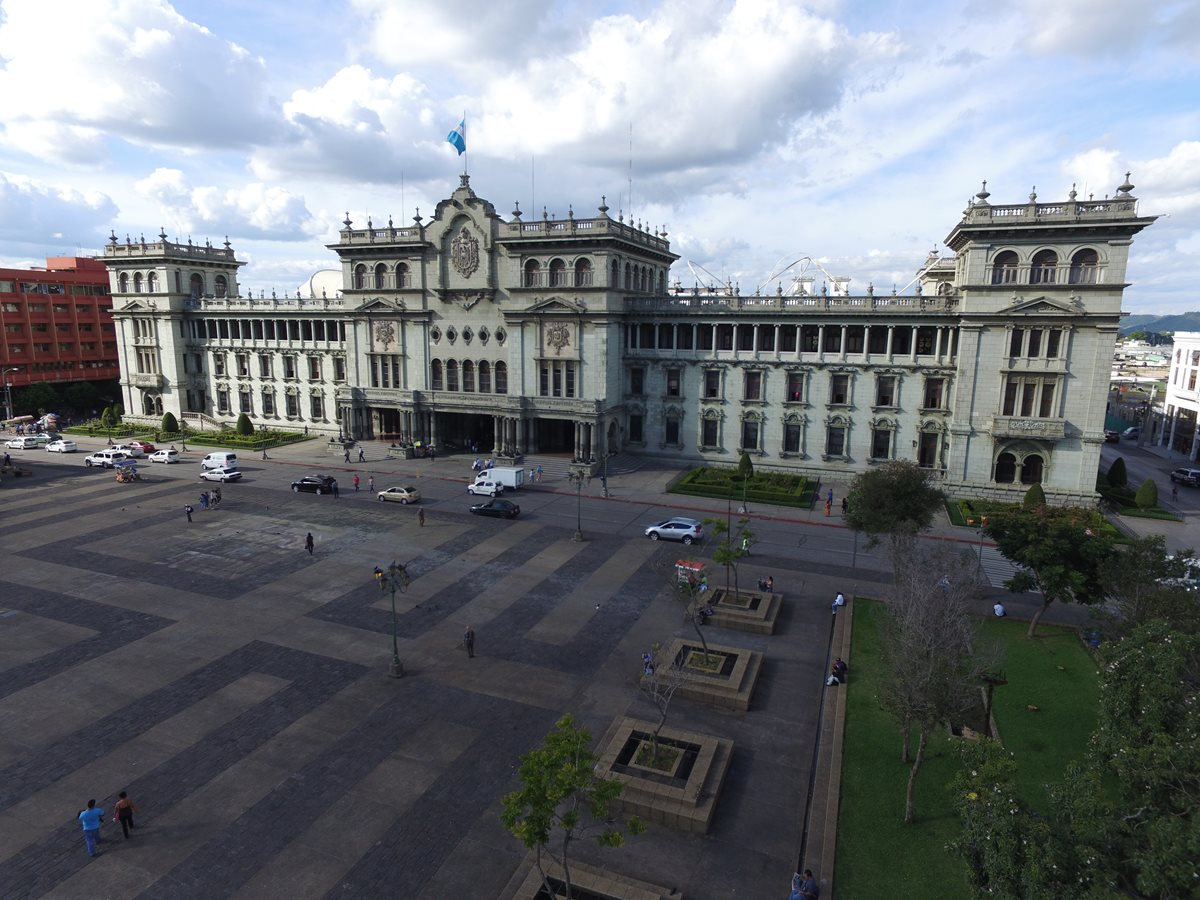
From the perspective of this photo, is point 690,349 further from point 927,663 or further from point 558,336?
point 927,663

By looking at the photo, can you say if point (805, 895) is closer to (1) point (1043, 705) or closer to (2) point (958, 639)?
(2) point (958, 639)

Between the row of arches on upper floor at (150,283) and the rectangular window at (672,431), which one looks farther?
the row of arches on upper floor at (150,283)

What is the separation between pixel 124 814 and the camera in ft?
65.8

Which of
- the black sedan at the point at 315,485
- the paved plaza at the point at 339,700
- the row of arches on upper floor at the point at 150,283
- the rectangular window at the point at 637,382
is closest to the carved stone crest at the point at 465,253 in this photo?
the rectangular window at the point at 637,382

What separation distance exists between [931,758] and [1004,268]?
4300cm

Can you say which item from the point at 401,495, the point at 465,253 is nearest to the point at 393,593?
the point at 401,495

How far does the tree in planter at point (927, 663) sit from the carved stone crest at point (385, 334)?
61.5 m

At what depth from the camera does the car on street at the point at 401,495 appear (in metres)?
55.4

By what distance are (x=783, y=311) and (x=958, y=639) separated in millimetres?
43920

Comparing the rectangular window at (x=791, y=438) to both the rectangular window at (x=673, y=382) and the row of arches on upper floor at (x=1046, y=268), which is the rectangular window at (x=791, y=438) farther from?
the row of arches on upper floor at (x=1046, y=268)

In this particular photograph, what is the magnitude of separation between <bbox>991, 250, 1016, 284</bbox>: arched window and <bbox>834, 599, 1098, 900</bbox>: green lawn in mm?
30727

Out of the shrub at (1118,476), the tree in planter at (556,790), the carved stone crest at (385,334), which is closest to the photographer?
the tree in planter at (556,790)

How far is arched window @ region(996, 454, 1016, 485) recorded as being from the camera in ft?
184

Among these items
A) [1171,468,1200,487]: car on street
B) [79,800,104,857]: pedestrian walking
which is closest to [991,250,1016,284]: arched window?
[1171,468,1200,487]: car on street
